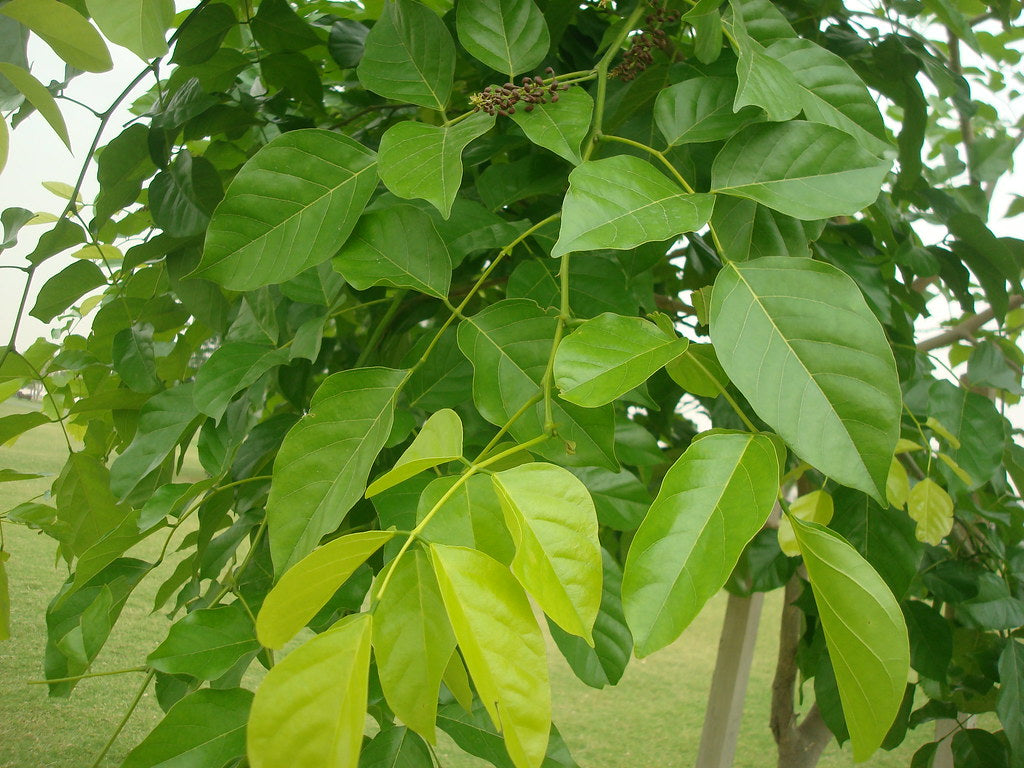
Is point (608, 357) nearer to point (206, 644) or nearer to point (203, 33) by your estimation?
point (206, 644)

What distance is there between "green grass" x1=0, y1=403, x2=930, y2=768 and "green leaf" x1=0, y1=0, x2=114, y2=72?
1.46 ft

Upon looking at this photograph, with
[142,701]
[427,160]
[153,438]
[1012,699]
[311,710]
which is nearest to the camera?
[311,710]

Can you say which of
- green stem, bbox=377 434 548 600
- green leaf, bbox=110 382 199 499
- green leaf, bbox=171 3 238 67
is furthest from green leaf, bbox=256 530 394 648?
green leaf, bbox=171 3 238 67

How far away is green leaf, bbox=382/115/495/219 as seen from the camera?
0.25m

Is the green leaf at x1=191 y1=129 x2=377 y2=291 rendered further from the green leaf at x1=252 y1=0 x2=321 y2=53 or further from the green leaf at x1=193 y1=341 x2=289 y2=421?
the green leaf at x1=252 y1=0 x2=321 y2=53

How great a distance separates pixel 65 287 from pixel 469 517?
362 millimetres

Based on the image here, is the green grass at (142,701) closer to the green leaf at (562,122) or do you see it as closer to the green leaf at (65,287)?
the green leaf at (65,287)

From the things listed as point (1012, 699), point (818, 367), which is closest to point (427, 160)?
point (818, 367)

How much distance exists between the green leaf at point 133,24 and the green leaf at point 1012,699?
556mm

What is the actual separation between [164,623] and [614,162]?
0.70m

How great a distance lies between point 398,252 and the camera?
0.28 m

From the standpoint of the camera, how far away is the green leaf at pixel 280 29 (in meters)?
0.45

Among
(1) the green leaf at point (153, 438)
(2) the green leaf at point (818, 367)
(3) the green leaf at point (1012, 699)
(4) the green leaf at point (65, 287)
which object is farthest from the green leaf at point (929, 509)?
(4) the green leaf at point (65, 287)

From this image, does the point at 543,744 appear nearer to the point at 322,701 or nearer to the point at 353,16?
the point at 322,701
